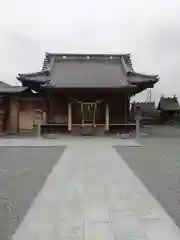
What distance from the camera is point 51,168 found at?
8797 millimetres

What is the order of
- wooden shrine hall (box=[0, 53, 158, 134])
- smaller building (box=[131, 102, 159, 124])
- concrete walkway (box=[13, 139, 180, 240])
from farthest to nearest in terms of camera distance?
smaller building (box=[131, 102, 159, 124]) → wooden shrine hall (box=[0, 53, 158, 134]) → concrete walkway (box=[13, 139, 180, 240])

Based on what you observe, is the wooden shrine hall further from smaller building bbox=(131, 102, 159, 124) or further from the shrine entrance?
smaller building bbox=(131, 102, 159, 124)

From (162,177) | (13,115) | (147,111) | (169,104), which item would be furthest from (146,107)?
(162,177)

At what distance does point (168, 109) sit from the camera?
166 ft

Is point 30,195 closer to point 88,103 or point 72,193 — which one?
point 72,193

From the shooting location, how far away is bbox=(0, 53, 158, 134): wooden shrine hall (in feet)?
77.8

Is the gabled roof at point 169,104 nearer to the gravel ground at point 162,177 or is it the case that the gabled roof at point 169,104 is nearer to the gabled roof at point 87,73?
the gabled roof at point 87,73

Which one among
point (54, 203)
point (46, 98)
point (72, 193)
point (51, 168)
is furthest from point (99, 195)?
point (46, 98)

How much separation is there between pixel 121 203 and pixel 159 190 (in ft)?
3.98

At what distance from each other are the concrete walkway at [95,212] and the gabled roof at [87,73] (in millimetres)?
16385

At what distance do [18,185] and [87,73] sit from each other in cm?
2040

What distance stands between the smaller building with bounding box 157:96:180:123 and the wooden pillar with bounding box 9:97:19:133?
28.7m

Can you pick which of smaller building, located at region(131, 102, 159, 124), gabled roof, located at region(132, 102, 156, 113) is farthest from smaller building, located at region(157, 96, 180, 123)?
gabled roof, located at region(132, 102, 156, 113)

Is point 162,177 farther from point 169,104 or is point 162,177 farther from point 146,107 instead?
point 146,107
